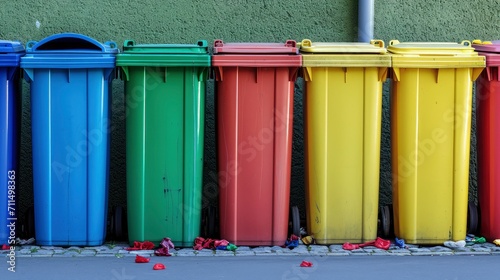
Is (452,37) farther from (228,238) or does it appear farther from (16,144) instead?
(16,144)

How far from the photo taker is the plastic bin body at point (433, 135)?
710cm

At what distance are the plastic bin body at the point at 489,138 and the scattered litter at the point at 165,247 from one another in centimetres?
A: 233

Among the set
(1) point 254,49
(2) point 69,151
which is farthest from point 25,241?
(1) point 254,49

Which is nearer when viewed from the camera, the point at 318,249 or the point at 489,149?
the point at 318,249

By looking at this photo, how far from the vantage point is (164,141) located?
7.04m

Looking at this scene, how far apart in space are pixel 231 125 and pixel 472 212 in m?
1.97

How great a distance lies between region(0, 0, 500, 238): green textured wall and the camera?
26.7 ft

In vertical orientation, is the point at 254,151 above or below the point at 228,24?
below

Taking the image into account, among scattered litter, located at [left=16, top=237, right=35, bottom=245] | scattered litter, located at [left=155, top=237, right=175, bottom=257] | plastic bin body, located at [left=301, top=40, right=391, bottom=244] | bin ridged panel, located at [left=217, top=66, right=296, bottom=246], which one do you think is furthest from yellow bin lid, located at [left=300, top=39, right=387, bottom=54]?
scattered litter, located at [left=16, top=237, right=35, bottom=245]

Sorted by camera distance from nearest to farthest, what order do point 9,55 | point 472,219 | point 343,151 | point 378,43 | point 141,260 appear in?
point 141,260, point 9,55, point 343,151, point 378,43, point 472,219

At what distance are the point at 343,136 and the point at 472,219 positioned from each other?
4.11 feet

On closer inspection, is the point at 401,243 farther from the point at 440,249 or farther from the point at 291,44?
the point at 291,44

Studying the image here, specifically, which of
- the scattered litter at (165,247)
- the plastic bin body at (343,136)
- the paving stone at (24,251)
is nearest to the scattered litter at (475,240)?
the plastic bin body at (343,136)

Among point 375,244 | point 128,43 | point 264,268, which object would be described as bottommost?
point 264,268
